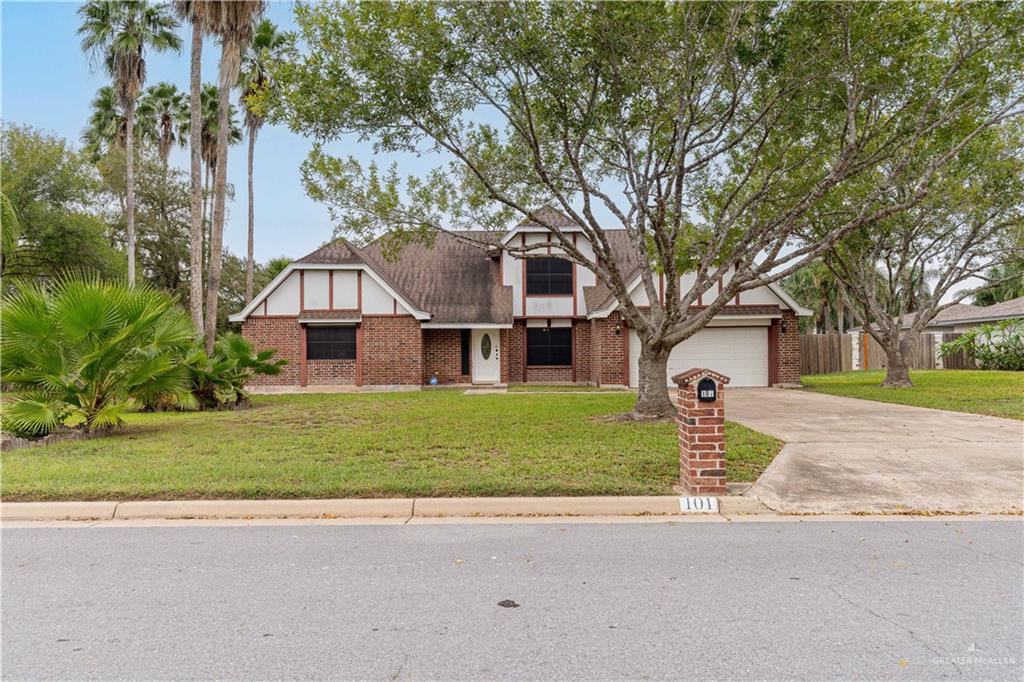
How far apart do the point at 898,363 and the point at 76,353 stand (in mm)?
20017

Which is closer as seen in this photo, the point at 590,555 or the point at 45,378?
the point at 590,555

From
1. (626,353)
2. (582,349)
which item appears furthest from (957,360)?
(582,349)

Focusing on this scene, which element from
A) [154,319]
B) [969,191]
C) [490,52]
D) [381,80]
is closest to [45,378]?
[154,319]

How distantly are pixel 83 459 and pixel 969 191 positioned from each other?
18115 millimetres

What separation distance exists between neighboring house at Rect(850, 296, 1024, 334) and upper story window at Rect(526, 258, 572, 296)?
16131 mm

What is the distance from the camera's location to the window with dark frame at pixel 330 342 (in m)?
19.7

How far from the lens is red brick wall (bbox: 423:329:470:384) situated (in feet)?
67.3

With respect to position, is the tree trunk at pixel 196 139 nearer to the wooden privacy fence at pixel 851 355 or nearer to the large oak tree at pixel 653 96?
the large oak tree at pixel 653 96

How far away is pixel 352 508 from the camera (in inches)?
230

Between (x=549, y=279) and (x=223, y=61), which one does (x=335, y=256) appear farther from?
(x=549, y=279)

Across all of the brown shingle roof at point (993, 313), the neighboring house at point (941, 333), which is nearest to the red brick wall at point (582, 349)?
the neighboring house at point (941, 333)

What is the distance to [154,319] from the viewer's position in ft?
32.3

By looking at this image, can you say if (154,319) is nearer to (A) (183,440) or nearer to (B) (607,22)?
(A) (183,440)

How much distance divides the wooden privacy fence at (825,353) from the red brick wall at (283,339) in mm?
20164
